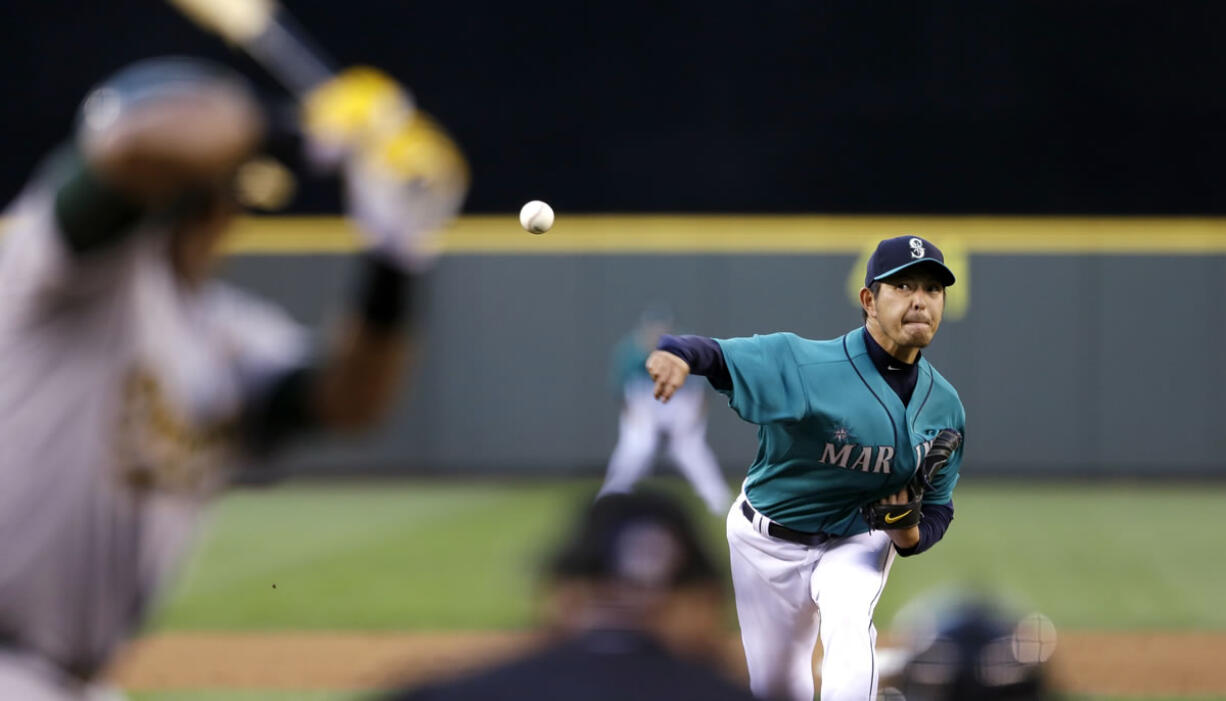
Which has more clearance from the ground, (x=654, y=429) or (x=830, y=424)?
(x=830, y=424)

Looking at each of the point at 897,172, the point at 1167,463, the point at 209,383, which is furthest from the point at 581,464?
the point at 209,383

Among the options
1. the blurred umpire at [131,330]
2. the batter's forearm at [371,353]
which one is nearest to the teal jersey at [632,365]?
the batter's forearm at [371,353]

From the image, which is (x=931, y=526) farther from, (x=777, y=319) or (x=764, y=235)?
(x=764, y=235)

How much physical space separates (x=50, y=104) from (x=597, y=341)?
6.99 meters

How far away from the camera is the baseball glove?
4820 mm

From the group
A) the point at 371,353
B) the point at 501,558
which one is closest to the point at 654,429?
the point at 501,558

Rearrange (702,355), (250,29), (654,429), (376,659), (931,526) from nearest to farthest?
1. (250,29)
2. (702,355)
3. (931,526)
4. (376,659)
5. (654,429)

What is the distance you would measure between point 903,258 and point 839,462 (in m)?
0.72

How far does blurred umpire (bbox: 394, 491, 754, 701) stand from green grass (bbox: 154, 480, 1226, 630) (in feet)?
16.6

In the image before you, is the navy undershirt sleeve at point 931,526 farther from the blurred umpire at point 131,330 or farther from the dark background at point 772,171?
the dark background at point 772,171

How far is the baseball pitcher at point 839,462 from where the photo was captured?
4.96 meters

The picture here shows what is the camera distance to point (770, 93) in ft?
56.0

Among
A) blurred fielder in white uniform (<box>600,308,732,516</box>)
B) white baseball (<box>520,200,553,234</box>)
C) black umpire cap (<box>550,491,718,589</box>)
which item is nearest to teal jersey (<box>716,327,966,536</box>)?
white baseball (<box>520,200,553,234</box>)

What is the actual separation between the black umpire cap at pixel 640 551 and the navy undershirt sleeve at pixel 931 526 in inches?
124
